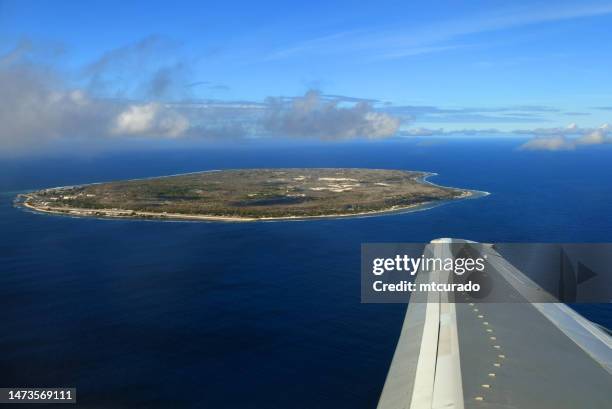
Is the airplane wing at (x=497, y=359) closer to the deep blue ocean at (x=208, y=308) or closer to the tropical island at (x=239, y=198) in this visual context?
the deep blue ocean at (x=208, y=308)

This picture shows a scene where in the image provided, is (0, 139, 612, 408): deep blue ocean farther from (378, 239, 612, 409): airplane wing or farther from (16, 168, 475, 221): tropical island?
(16, 168, 475, 221): tropical island

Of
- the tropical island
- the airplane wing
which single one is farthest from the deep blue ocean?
the tropical island

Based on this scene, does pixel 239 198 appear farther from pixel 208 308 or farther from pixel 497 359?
pixel 497 359

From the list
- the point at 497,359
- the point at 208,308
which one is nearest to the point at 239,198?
the point at 208,308

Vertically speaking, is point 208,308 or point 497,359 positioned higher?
point 497,359

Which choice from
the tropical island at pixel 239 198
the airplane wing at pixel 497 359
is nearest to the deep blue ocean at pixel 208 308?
the airplane wing at pixel 497 359

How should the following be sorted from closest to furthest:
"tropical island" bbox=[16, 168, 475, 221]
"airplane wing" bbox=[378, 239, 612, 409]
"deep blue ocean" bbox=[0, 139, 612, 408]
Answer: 1. "airplane wing" bbox=[378, 239, 612, 409]
2. "deep blue ocean" bbox=[0, 139, 612, 408]
3. "tropical island" bbox=[16, 168, 475, 221]
